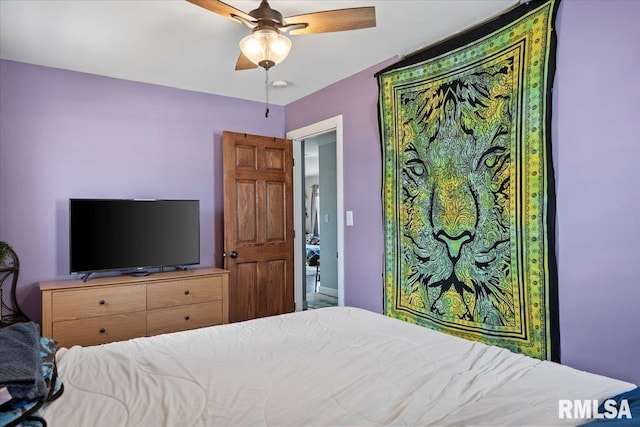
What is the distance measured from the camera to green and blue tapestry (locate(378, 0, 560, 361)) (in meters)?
2.03

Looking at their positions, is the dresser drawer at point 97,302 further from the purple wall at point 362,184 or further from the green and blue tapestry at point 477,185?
the green and blue tapestry at point 477,185

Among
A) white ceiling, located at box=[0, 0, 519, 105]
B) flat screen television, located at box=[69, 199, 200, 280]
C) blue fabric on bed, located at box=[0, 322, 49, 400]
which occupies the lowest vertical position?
Answer: blue fabric on bed, located at box=[0, 322, 49, 400]

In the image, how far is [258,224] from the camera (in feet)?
12.7

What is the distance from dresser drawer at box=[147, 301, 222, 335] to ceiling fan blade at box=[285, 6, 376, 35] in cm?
236

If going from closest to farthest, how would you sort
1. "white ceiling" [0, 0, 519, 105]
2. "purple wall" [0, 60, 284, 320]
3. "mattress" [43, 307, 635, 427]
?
"mattress" [43, 307, 635, 427] → "white ceiling" [0, 0, 519, 105] → "purple wall" [0, 60, 284, 320]

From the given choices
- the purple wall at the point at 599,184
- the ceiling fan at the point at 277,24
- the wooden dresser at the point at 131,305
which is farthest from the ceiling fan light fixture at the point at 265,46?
the wooden dresser at the point at 131,305

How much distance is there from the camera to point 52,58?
297 cm

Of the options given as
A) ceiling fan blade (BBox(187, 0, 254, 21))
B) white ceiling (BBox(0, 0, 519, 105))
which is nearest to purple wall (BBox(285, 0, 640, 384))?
white ceiling (BBox(0, 0, 519, 105))

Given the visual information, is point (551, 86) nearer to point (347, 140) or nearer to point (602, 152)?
point (602, 152)

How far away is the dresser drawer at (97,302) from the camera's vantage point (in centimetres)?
280

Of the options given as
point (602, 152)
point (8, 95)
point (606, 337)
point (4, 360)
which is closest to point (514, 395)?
point (606, 337)

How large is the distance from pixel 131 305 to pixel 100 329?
0.26m

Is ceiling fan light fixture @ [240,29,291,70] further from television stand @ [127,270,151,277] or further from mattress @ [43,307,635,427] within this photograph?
television stand @ [127,270,151,277]

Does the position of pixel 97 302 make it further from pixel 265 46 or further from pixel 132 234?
pixel 265 46
